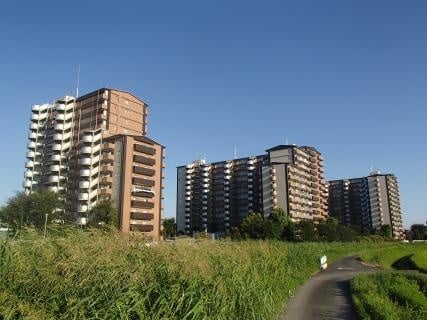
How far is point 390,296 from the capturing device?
2683 cm

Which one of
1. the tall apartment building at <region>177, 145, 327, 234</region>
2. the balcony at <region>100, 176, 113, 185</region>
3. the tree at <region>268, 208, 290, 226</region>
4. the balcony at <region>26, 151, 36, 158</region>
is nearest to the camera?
the balcony at <region>100, 176, 113, 185</region>

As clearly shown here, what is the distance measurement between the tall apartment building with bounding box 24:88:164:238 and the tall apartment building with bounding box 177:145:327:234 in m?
54.5

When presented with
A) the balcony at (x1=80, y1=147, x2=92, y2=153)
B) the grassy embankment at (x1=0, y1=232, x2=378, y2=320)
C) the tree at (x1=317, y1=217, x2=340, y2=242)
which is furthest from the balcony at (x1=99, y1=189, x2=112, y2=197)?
the grassy embankment at (x1=0, y1=232, x2=378, y2=320)

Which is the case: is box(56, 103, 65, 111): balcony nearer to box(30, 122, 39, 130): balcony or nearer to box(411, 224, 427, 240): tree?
box(30, 122, 39, 130): balcony

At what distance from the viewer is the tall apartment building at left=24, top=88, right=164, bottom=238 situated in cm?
10550

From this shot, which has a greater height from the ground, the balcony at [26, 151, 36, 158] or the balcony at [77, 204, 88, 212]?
the balcony at [26, 151, 36, 158]

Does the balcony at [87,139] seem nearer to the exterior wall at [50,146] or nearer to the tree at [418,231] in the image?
the exterior wall at [50,146]

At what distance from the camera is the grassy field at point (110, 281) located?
766 centimetres

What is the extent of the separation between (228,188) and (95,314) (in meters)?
173

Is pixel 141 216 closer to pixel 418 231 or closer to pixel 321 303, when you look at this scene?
pixel 321 303

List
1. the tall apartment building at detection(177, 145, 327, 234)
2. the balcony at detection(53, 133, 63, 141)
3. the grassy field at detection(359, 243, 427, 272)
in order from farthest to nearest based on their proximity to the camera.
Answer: the tall apartment building at detection(177, 145, 327, 234) < the balcony at detection(53, 133, 63, 141) < the grassy field at detection(359, 243, 427, 272)

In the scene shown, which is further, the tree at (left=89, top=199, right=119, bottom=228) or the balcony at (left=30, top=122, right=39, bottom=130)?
the balcony at (left=30, top=122, right=39, bottom=130)

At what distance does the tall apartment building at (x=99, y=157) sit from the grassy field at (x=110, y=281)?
289 feet

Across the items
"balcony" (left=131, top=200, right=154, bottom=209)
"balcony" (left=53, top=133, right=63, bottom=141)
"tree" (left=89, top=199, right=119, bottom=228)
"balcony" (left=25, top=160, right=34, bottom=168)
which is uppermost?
"balcony" (left=53, top=133, right=63, bottom=141)
